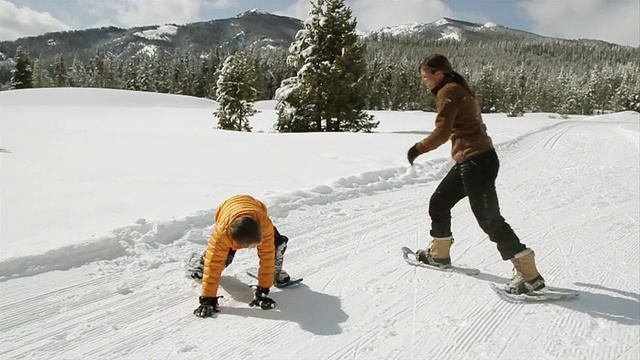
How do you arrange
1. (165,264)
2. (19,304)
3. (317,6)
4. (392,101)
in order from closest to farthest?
1. (19,304)
2. (165,264)
3. (317,6)
4. (392,101)

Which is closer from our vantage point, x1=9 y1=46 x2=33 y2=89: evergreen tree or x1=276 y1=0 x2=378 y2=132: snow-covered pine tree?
x1=276 y1=0 x2=378 y2=132: snow-covered pine tree

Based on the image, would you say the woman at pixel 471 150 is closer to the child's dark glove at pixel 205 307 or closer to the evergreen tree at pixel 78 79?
the child's dark glove at pixel 205 307

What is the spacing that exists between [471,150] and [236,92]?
28.3 meters

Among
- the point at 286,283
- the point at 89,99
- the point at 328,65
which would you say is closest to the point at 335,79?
the point at 328,65

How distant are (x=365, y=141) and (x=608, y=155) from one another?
7046 mm

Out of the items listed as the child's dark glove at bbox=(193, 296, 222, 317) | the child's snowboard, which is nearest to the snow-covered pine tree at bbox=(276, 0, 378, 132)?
the child's snowboard

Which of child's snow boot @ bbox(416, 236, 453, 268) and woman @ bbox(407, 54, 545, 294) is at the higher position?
woman @ bbox(407, 54, 545, 294)

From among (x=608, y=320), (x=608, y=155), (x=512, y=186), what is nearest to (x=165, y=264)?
(x=608, y=320)

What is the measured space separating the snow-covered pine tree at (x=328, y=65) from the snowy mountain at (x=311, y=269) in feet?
39.9

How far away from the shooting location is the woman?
3568 mm

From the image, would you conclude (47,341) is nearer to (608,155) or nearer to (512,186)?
(512,186)

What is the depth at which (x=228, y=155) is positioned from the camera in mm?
11266

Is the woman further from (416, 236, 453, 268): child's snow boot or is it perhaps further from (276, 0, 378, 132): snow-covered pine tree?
(276, 0, 378, 132): snow-covered pine tree

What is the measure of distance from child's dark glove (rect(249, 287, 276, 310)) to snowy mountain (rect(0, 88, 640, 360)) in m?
0.05
